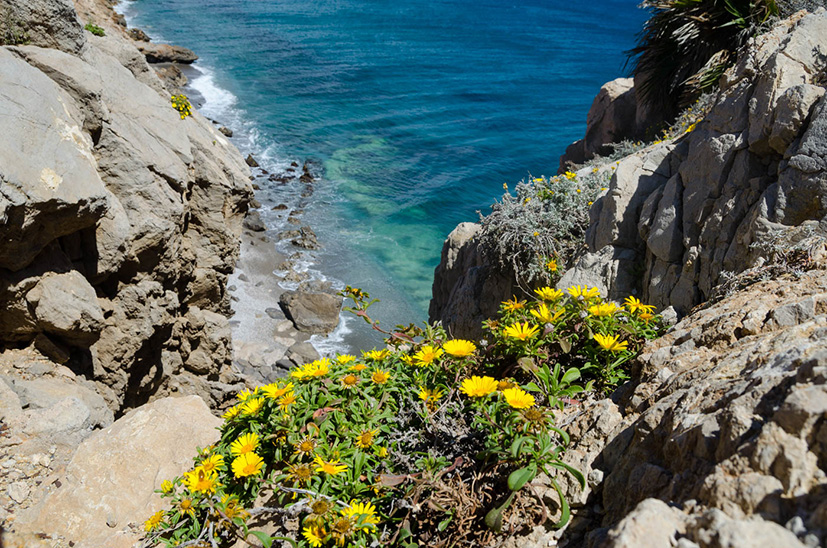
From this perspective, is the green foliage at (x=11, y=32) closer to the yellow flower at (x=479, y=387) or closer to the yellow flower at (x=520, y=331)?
the yellow flower at (x=520, y=331)

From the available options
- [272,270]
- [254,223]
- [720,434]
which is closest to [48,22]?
[720,434]

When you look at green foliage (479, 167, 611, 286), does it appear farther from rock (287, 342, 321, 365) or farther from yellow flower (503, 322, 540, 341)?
rock (287, 342, 321, 365)

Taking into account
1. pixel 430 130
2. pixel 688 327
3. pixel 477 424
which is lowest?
pixel 430 130

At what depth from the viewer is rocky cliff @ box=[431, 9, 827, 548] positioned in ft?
4.62

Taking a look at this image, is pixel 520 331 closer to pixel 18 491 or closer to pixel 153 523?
pixel 153 523

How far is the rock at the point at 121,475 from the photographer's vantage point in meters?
3.39

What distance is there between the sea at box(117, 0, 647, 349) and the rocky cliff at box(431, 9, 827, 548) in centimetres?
626

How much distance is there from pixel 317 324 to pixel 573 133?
2100 cm

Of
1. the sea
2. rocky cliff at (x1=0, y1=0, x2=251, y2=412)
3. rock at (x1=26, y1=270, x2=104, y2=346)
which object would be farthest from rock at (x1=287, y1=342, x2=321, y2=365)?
rock at (x1=26, y1=270, x2=104, y2=346)

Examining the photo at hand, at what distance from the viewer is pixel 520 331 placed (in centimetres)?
291

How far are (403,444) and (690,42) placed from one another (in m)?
9.06

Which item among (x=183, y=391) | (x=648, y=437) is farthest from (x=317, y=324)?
(x=648, y=437)

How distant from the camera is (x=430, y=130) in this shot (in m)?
30.1

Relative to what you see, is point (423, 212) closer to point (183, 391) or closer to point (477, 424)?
point (183, 391)
